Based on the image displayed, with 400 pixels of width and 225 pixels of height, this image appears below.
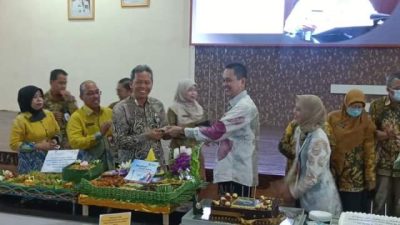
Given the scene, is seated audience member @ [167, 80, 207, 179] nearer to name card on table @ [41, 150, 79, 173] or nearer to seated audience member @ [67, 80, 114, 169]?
seated audience member @ [67, 80, 114, 169]

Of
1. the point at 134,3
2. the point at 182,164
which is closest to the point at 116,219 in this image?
the point at 182,164

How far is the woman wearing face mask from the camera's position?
105 inches

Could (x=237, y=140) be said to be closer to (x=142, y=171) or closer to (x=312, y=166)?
(x=312, y=166)

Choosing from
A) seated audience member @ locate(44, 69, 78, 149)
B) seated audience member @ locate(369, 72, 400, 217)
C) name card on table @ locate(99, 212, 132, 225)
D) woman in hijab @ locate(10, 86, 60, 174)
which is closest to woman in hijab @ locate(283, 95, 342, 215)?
seated audience member @ locate(369, 72, 400, 217)

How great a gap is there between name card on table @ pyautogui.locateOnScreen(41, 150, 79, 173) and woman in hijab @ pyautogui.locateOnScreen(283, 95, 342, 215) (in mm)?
1101

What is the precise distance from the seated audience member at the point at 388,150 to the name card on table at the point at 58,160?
1.73 metres

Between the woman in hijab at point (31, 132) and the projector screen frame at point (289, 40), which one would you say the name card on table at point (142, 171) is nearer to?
the woman in hijab at point (31, 132)

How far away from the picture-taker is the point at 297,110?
2.29 meters

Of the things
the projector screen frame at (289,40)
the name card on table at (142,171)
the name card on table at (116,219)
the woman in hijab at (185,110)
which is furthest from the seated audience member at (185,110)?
the projector screen frame at (289,40)

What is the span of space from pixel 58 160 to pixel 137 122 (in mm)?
450

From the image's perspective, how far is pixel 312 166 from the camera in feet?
7.04

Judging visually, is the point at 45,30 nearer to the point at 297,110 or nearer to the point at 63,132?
the point at 63,132

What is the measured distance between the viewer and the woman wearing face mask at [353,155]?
2.66 m

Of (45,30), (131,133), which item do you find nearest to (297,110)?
(131,133)
